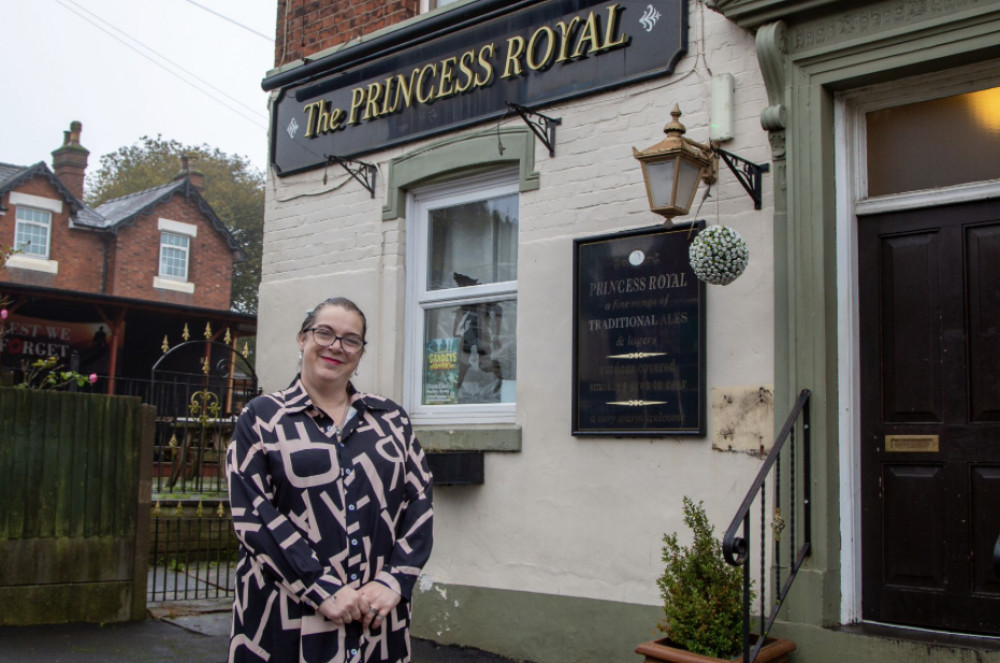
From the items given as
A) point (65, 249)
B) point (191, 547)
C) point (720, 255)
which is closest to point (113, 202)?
point (65, 249)

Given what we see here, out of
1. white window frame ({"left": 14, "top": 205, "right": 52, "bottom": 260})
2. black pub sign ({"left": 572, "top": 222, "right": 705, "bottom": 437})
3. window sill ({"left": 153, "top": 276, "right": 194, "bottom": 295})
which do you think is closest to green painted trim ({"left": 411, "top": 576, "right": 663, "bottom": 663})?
black pub sign ({"left": 572, "top": 222, "right": 705, "bottom": 437})

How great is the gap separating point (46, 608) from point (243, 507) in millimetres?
4085

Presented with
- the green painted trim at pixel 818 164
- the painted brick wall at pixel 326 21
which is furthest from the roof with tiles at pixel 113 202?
the green painted trim at pixel 818 164

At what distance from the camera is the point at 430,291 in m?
6.98

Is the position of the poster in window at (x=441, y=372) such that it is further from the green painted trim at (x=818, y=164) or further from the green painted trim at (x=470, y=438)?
the green painted trim at (x=818, y=164)

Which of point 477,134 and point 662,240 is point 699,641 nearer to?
point 662,240

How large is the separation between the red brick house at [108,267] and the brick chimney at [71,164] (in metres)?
0.03

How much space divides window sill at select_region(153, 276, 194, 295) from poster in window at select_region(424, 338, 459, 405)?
81.3 ft

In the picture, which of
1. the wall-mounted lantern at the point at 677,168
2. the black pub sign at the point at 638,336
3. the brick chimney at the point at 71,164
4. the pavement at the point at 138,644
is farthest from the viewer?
the brick chimney at the point at 71,164

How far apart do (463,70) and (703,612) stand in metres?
3.96

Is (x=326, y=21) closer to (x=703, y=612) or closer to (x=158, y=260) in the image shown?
(x=703, y=612)

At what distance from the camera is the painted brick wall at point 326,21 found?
7.34 m

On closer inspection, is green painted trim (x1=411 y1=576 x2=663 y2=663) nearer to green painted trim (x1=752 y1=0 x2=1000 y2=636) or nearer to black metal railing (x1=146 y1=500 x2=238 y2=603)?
green painted trim (x1=752 y1=0 x2=1000 y2=636)

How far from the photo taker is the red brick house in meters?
21.6
